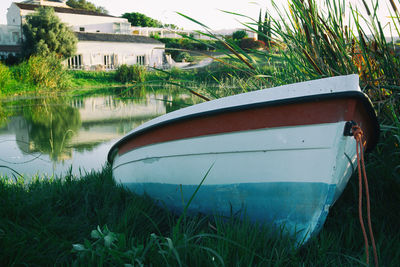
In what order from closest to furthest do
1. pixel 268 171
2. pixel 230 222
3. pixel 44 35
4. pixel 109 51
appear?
pixel 268 171 < pixel 230 222 < pixel 44 35 < pixel 109 51

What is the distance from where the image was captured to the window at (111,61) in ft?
90.2

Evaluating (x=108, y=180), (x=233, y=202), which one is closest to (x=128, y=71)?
(x=108, y=180)

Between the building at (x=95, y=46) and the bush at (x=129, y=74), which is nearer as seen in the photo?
the bush at (x=129, y=74)

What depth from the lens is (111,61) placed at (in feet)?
91.4

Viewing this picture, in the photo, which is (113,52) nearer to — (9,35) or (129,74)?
(9,35)

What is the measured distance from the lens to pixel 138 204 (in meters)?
2.03

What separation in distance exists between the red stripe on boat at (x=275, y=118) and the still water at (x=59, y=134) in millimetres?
572

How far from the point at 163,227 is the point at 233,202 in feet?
1.75

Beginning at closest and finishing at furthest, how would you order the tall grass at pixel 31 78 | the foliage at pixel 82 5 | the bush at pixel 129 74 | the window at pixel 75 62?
1. the tall grass at pixel 31 78
2. the bush at pixel 129 74
3. the window at pixel 75 62
4. the foliage at pixel 82 5

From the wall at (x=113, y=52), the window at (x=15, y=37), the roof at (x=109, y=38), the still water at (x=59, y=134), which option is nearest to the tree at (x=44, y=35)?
the wall at (x=113, y=52)

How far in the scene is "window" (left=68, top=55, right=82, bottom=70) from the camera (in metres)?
24.6

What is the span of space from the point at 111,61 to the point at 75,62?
10.3ft

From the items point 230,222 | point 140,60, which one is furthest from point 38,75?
point 140,60

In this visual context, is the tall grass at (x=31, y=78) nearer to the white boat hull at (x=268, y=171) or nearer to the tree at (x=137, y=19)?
the white boat hull at (x=268, y=171)
